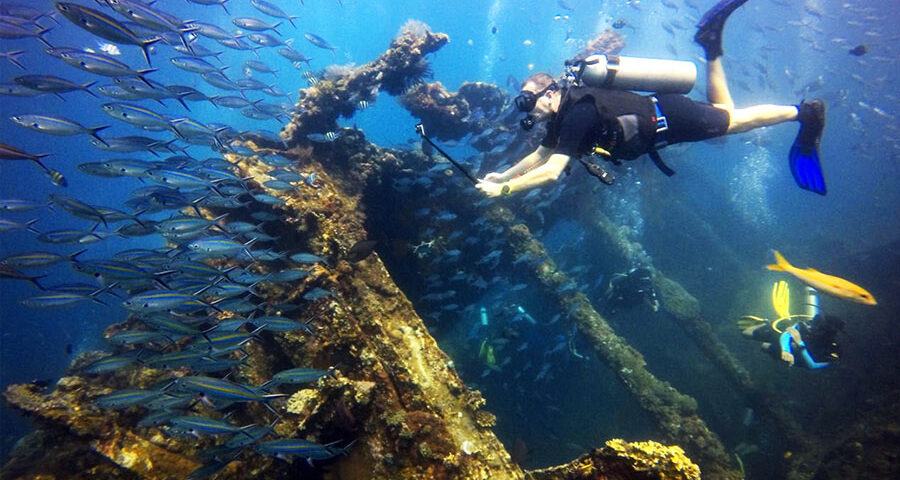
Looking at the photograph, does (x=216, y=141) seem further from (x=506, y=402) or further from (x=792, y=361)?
(x=792, y=361)

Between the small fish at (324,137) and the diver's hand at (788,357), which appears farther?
the small fish at (324,137)

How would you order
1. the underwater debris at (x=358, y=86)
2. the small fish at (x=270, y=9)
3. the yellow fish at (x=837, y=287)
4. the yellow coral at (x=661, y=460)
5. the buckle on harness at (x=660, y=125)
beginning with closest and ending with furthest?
1. the yellow coral at (x=661, y=460)
2. the buckle on harness at (x=660, y=125)
3. the yellow fish at (x=837, y=287)
4. the underwater debris at (x=358, y=86)
5. the small fish at (x=270, y=9)

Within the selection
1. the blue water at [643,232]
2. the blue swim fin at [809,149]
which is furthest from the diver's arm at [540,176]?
the blue water at [643,232]

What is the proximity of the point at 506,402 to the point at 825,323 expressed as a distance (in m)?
8.28

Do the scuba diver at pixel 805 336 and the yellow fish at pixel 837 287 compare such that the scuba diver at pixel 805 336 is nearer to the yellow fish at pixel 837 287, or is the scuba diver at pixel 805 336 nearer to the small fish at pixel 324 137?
the yellow fish at pixel 837 287

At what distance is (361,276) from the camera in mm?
5621

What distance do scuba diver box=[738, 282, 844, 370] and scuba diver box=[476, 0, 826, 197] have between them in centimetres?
355

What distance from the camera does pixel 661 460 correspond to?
7.62 ft

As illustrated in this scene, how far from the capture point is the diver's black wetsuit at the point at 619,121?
13.8 feet

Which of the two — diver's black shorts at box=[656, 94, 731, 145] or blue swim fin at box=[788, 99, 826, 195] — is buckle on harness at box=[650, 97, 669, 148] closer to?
diver's black shorts at box=[656, 94, 731, 145]

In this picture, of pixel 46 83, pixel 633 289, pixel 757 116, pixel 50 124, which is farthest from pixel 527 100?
pixel 633 289

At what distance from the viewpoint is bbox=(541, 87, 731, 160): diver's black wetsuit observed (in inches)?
166

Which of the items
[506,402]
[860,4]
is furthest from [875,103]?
[506,402]

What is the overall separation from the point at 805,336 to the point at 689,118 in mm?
6058
